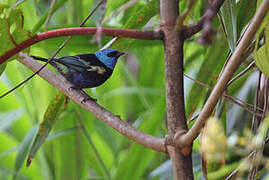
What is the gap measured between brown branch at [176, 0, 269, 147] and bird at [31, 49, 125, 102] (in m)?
0.87

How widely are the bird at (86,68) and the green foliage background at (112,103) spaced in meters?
0.09

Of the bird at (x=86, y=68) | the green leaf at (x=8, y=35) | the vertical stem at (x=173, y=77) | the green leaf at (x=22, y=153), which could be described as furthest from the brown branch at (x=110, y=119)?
the green leaf at (x=22, y=153)

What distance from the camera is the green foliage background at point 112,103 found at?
1030 millimetres

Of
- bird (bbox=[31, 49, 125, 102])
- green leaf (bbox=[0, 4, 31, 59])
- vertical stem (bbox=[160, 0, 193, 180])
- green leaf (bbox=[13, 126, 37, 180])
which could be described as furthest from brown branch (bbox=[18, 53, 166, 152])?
green leaf (bbox=[13, 126, 37, 180])

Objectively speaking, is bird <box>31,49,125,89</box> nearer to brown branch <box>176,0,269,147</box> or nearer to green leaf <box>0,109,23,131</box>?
green leaf <box>0,109,23,131</box>

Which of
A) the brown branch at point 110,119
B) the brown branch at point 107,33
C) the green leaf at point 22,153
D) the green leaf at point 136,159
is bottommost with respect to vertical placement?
the green leaf at point 136,159

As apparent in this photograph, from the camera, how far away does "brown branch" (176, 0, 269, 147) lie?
530 millimetres

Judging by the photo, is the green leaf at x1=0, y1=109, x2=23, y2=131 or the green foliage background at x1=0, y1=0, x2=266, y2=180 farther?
the green leaf at x1=0, y1=109, x2=23, y2=131

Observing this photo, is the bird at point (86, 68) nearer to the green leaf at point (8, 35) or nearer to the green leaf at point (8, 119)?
the green leaf at point (8, 119)

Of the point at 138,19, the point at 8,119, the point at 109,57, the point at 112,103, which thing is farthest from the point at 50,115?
the point at 112,103

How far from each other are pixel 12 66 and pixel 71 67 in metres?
0.94

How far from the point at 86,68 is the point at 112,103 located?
0.95 metres

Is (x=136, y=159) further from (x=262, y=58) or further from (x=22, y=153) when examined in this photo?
(x=262, y=58)

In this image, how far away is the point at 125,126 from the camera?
2.37ft
